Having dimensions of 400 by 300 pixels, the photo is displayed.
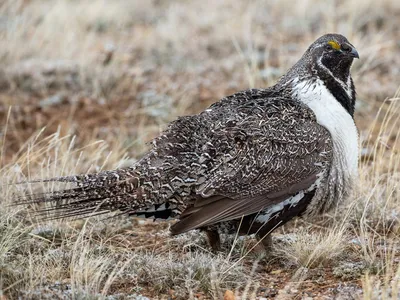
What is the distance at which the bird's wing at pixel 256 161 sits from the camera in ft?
15.0

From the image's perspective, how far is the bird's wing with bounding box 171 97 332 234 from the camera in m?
4.58

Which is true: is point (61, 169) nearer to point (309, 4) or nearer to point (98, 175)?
point (98, 175)

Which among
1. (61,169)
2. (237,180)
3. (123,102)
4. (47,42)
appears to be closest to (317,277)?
(237,180)

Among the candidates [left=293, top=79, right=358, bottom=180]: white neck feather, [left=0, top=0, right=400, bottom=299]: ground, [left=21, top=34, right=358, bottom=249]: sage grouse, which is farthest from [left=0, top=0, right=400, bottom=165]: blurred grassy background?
[left=21, top=34, right=358, bottom=249]: sage grouse

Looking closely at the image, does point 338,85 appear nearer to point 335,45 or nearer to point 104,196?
point 335,45

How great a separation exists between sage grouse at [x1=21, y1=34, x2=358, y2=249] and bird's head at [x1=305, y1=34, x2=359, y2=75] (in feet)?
1.16

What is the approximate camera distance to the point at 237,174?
4613 mm

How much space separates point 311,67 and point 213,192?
1300 mm

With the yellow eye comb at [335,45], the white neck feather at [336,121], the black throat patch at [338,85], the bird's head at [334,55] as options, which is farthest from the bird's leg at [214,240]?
the yellow eye comb at [335,45]

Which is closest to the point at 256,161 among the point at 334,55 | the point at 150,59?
the point at 334,55

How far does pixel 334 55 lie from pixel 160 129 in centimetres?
177

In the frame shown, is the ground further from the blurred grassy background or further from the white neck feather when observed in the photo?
the white neck feather

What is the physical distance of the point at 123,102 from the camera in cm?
943

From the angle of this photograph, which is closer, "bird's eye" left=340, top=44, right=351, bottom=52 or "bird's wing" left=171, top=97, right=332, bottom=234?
"bird's wing" left=171, top=97, right=332, bottom=234
